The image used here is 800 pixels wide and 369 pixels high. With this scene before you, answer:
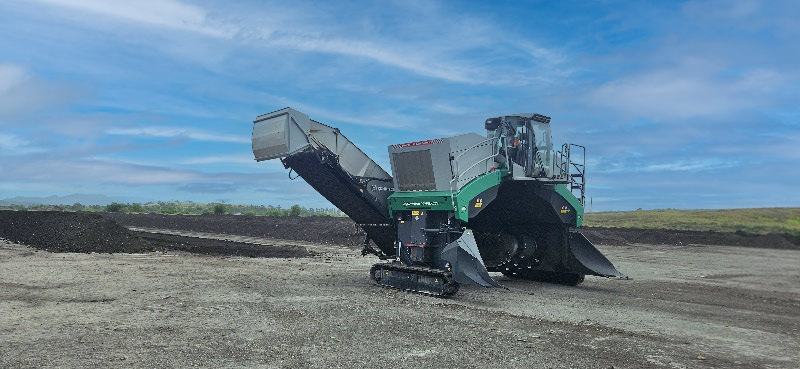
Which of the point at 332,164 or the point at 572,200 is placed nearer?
the point at 332,164

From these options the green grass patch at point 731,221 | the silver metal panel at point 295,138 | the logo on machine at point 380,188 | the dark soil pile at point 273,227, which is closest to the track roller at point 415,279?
the logo on machine at point 380,188

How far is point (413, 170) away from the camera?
47.5 ft

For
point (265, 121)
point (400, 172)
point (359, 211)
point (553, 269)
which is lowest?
point (553, 269)

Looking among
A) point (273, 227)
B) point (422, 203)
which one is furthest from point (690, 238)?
point (273, 227)

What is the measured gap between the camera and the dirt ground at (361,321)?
307 inches

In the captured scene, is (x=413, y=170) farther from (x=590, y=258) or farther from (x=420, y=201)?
(x=590, y=258)

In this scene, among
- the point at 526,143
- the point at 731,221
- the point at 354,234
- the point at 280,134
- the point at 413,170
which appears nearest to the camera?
the point at 280,134

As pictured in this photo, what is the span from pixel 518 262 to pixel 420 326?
771 centimetres

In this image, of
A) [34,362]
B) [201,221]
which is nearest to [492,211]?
[34,362]

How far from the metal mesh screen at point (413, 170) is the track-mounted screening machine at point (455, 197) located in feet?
0.09

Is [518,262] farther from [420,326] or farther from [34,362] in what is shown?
[34,362]

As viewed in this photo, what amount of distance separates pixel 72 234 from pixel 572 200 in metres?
23.9

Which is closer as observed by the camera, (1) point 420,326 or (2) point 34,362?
(2) point 34,362

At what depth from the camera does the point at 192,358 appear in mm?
7473
